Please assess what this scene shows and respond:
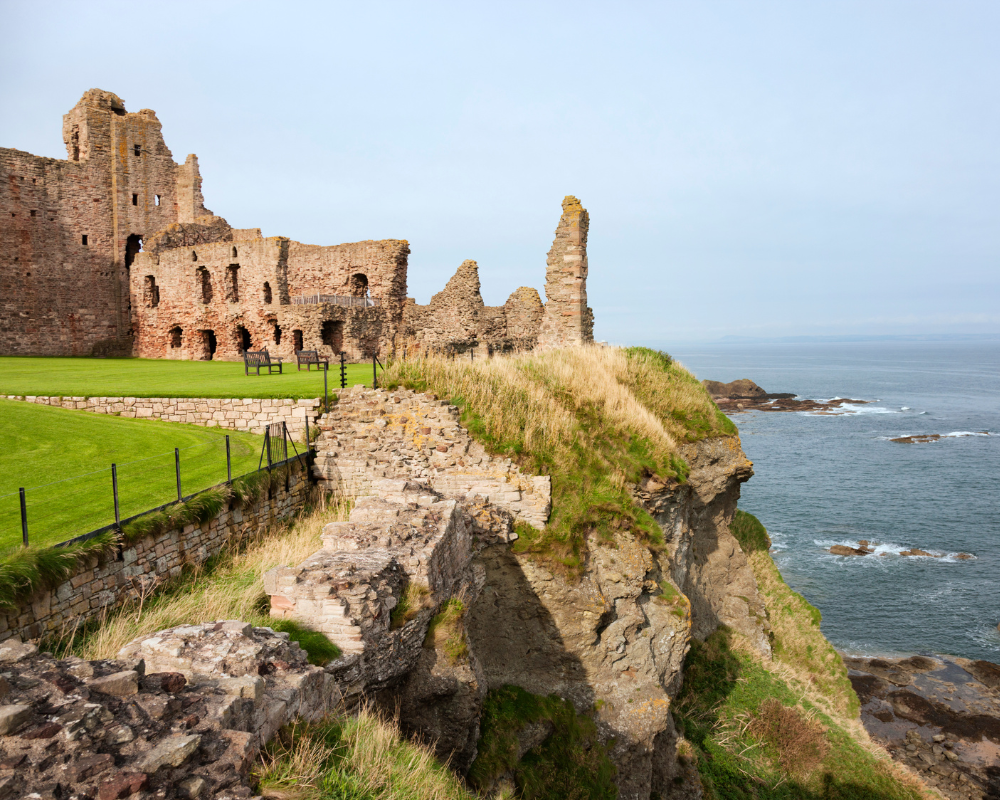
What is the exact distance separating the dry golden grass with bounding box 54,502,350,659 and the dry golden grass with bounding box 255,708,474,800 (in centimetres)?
214

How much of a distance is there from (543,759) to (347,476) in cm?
622

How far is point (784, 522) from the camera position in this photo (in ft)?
115

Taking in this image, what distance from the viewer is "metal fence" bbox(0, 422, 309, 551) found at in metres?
7.65

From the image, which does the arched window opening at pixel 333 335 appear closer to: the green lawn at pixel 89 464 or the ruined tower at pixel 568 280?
the ruined tower at pixel 568 280

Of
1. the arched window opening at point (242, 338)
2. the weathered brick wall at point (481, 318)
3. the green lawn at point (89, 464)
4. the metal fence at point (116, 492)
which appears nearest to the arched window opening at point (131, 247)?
the arched window opening at point (242, 338)

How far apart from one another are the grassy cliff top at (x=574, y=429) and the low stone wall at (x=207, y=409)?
→ 2.32 metres

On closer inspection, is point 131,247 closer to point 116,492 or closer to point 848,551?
point 116,492

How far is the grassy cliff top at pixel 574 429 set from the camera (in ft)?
37.8

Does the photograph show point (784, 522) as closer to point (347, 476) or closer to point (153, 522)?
point (347, 476)

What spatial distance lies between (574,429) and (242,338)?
77.0 ft

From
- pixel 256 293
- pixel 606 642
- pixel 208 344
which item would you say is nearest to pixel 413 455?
pixel 606 642

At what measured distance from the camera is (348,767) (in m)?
4.93

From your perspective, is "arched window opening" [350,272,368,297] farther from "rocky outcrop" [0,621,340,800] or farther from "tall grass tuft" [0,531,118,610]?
"rocky outcrop" [0,621,340,800]

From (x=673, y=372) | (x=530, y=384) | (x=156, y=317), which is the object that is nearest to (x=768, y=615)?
(x=673, y=372)
